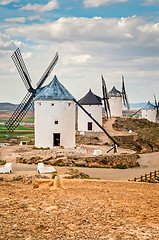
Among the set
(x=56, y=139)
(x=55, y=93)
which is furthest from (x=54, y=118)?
(x=55, y=93)

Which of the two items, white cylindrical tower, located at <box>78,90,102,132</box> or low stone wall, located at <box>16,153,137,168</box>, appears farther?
white cylindrical tower, located at <box>78,90,102,132</box>

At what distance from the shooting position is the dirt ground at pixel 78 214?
5.95 metres

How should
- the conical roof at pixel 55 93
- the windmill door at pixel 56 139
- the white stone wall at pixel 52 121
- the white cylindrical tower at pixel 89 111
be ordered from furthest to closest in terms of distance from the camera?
the white cylindrical tower at pixel 89 111 < the windmill door at pixel 56 139 < the conical roof at pixel 55 93 < the white stone wall at pixel 52 121

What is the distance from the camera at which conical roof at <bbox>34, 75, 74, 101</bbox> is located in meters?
25.5

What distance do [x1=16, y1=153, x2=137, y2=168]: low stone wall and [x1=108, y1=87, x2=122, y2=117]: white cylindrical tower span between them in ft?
111

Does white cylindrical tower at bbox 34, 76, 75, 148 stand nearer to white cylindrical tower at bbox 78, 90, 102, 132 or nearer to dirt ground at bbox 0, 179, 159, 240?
dirt ground at bbox 0, 179, 159, 240

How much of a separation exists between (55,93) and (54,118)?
2.09m

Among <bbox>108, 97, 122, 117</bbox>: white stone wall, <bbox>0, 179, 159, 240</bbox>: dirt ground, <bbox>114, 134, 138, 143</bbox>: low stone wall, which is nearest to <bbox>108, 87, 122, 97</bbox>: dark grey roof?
<bbox>108, 97, 122, 117</bbox>: white stone wall

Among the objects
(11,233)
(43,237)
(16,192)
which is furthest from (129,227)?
(16,192)

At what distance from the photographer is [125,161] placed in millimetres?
23578

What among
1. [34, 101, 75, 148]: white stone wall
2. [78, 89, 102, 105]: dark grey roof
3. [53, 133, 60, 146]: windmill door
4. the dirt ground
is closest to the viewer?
the dirt ground

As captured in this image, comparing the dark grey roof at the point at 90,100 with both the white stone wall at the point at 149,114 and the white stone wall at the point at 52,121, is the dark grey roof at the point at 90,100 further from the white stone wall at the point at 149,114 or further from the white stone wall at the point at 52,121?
the white stone wall at the point at 149,114

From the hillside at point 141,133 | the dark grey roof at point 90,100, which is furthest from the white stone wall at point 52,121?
the dark grey roof at point 90,100

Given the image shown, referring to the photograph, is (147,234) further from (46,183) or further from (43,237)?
(46,183)
